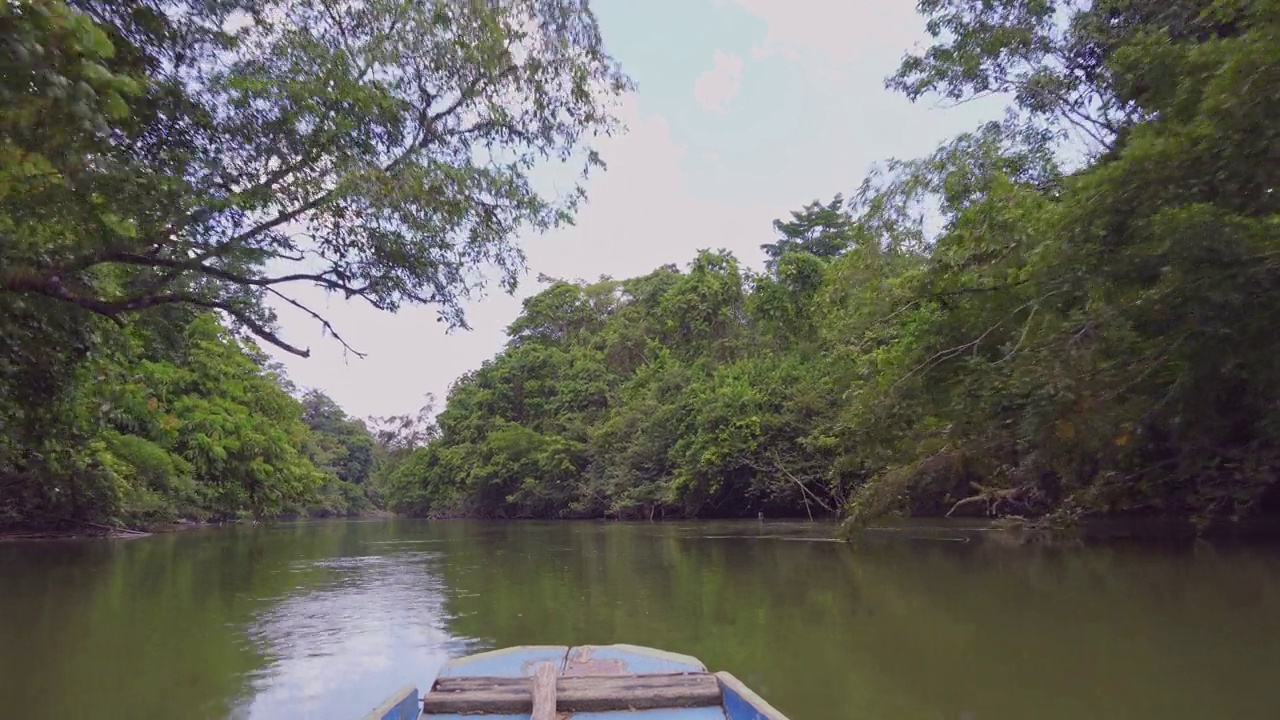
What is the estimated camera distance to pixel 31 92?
8.32ft

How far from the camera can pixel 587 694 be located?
3236 mm

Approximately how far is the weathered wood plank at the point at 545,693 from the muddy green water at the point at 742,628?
1.40m

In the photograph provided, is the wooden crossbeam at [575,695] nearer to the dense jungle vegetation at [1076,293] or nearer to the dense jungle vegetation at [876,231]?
the dense jungle vegetation at [876,231]

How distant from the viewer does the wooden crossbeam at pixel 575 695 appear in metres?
3.21

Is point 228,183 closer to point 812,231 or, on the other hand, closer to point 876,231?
point 876,231

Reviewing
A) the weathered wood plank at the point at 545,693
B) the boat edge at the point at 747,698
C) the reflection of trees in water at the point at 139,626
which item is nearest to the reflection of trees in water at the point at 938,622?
the boat edge at the point at 747,698

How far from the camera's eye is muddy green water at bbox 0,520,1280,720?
4.36 m

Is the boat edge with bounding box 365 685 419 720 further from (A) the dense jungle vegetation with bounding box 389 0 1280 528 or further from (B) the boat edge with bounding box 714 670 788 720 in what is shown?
(A) the dense jungle vegetation with bounding box 389 0 1280 528

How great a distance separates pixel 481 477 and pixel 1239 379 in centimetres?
2865

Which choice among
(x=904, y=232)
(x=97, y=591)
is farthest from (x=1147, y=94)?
(x=97, y=591)

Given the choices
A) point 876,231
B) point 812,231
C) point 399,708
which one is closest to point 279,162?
point 399,708

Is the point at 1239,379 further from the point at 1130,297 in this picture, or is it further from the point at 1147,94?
the point at 1147,94

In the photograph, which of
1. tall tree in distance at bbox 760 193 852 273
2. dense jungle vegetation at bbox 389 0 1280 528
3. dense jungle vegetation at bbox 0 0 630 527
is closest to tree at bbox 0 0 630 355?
dense jungle vegetation at bbox 0 0 630 527

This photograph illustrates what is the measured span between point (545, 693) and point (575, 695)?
13 cm
